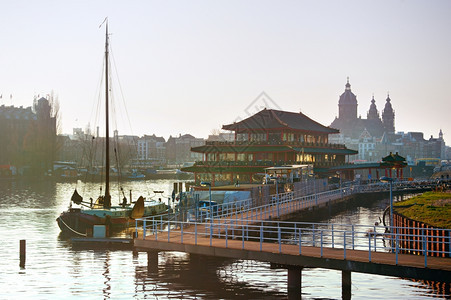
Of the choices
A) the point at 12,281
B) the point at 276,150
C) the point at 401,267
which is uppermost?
the point at 276,150

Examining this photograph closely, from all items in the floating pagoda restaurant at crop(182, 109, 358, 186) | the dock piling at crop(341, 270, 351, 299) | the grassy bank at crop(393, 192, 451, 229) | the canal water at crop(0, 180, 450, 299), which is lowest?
the canal water at crop(0, 180, 450, 299)

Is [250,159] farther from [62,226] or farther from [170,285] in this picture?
[170,285]

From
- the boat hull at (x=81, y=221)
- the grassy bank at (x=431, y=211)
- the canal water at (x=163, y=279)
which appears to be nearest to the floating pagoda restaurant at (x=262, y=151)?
the boat hull at (x=81, y=221)

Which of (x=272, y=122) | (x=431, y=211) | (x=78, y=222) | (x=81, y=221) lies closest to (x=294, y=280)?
(x=431, y=211)

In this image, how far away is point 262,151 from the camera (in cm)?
10962

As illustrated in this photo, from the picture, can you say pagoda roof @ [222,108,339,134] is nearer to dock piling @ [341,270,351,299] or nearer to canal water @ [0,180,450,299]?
canal water @ [0,180,450,299]

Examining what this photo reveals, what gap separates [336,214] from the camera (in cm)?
7712

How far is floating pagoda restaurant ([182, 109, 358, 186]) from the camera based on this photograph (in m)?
106

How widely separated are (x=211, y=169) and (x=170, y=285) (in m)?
71.2

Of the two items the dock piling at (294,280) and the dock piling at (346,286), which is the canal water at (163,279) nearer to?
the dock piling at (346,286)

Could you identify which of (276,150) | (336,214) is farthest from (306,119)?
(336,214)

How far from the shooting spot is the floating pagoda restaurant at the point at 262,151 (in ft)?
347

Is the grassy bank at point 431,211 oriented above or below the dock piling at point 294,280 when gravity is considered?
above

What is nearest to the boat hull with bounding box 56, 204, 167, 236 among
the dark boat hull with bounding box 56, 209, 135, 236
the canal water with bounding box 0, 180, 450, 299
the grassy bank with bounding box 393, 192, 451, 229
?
the dark boat hull with bounding box 56, 209, 135, 236
